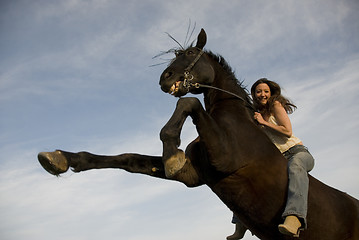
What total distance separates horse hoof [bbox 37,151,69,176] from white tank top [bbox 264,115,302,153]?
2996 millimetres

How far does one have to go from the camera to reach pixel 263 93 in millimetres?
6066

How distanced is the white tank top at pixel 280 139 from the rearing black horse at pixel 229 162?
0.43 meters

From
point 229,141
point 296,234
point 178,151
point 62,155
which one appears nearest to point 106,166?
point 62,155

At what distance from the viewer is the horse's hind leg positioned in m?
4.59

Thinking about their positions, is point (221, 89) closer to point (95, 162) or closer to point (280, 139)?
point (280, 139)

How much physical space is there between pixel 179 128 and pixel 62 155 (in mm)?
1423

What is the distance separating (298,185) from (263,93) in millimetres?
1533

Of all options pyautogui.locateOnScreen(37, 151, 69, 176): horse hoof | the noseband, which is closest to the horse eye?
the noseband

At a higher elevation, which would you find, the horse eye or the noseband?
the horse eye

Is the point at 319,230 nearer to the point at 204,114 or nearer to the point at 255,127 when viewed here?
the point at 255,127

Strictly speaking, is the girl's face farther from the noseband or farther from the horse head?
the noseband

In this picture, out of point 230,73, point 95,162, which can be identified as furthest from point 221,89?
point 95,162

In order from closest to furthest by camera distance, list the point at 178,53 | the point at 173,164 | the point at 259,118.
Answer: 1. the point at 173,164
2. the point at 259,118
3. the point at 178,53

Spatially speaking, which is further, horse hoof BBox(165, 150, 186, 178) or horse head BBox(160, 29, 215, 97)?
horse head BBox(160, 29, 215, 97)
